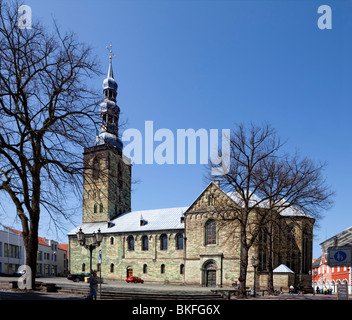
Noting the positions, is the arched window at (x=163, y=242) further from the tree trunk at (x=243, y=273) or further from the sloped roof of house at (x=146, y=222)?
the tree trunk at (x=243, y=273)

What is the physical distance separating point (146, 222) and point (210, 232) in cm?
1225

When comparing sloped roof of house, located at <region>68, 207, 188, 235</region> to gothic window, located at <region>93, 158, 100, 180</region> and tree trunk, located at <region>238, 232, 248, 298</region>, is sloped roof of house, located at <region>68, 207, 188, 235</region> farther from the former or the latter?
gothic window, located at <region>93, 158, 100, 180</region>

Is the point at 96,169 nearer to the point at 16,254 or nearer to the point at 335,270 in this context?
the point at 16,254

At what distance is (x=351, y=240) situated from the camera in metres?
10.5

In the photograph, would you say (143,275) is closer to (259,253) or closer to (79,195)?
(259,253)

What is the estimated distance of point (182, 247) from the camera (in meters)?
50.1

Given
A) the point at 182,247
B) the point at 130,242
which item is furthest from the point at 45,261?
the point at 182,247

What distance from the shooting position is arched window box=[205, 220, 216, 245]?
151 feet

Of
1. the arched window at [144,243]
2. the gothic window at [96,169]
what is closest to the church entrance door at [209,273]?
the arched window at [144,243]

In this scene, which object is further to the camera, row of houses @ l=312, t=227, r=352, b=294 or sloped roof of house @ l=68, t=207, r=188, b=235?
sloped roof of house @ l=68, t=207, r=188, b=235

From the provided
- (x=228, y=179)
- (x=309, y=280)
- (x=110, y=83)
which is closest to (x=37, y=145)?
(x=228, y=179)

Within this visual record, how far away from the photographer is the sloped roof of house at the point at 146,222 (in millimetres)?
52594

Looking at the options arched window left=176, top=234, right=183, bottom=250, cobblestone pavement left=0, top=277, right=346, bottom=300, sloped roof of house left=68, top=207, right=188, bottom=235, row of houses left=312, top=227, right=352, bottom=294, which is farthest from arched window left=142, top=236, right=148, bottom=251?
row of houses left=312, top=227, right=352, bottom=294
